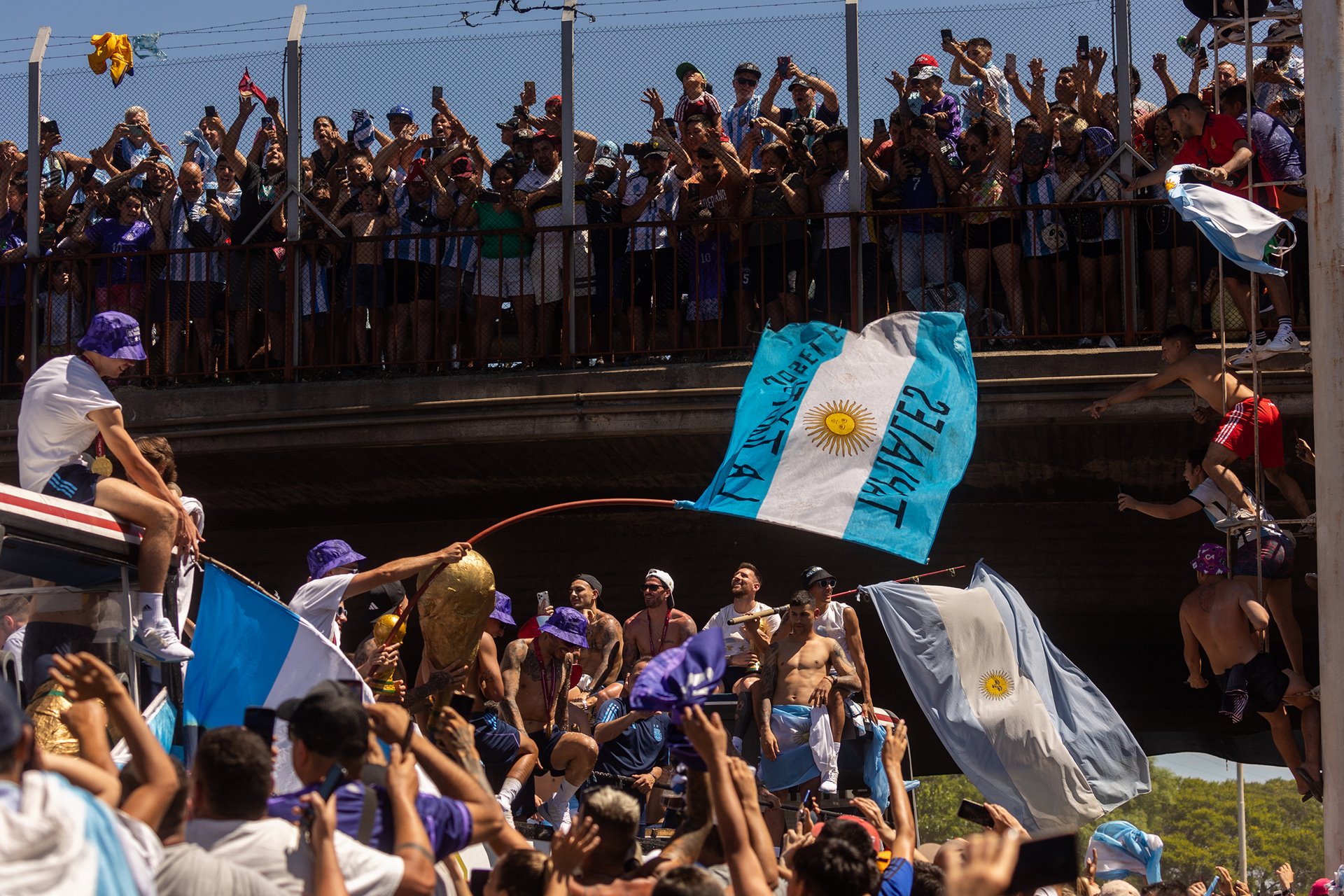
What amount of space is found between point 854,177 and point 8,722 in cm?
906

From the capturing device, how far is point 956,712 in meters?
10.3

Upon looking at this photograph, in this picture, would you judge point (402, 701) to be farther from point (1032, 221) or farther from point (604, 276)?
point (1032, 221)

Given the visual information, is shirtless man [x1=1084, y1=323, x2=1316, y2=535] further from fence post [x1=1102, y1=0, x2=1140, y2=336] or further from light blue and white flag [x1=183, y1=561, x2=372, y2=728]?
light blue and white flag [x1=183, y1=561, x2=372, y2=728]

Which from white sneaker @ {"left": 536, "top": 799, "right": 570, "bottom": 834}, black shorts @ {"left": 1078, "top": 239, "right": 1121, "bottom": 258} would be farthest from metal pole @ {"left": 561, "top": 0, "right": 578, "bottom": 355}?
black shorts @ {"left": 1078, "top": 239, "right": 1121, "bottom": 258}

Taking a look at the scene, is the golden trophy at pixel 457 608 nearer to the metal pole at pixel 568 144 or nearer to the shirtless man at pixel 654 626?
the shirtless man at pixel 654 626

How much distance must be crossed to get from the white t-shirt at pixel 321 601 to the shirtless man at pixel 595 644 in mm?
3121

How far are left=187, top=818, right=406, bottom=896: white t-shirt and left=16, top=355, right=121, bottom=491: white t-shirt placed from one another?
13.3ft

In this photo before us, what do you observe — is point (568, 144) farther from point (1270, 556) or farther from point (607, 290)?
point (1270, 556)

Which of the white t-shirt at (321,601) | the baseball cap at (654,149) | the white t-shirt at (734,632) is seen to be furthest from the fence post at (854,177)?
the white t-shirt at (321,601)

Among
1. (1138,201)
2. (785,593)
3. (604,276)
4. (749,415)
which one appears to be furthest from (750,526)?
(749,415)

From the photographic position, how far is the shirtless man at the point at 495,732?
32.9ft

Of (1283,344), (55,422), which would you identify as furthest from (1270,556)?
(55,422)

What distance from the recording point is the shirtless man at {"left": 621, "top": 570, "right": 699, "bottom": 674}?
12.0m

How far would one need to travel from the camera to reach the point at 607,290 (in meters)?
12.4
